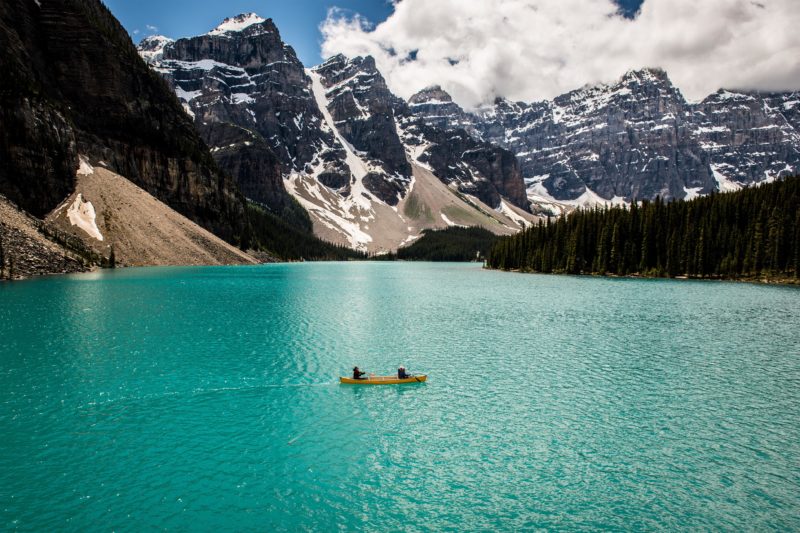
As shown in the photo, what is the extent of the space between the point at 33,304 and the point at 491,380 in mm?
56594

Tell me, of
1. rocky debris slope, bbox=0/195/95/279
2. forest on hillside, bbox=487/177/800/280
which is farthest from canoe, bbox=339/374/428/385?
forest on hillside, bbox=487/177/800/280

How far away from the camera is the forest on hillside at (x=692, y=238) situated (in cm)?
11144

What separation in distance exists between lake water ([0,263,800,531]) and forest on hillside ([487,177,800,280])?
74.9 m

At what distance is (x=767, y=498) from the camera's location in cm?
1825

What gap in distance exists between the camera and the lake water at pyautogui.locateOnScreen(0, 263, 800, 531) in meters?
17.2

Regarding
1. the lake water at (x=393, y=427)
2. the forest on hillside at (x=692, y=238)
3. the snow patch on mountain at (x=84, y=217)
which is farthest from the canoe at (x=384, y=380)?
the snow patch on mountain at (x=84, y=217)

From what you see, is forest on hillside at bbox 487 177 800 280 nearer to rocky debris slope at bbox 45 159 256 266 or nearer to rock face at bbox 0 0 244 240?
rocky debris slope at bbox 45 159 256 266

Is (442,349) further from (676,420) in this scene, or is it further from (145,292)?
(145,292)

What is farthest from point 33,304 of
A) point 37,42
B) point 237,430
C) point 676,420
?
point 37,42

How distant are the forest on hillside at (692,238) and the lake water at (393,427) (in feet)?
246

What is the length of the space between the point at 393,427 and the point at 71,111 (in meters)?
189

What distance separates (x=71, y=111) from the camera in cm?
16412

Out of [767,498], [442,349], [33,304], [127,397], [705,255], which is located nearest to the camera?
[767,498]

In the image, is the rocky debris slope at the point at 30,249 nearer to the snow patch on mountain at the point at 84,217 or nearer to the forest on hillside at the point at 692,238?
the snow patch on mountain at the point at 84,217
